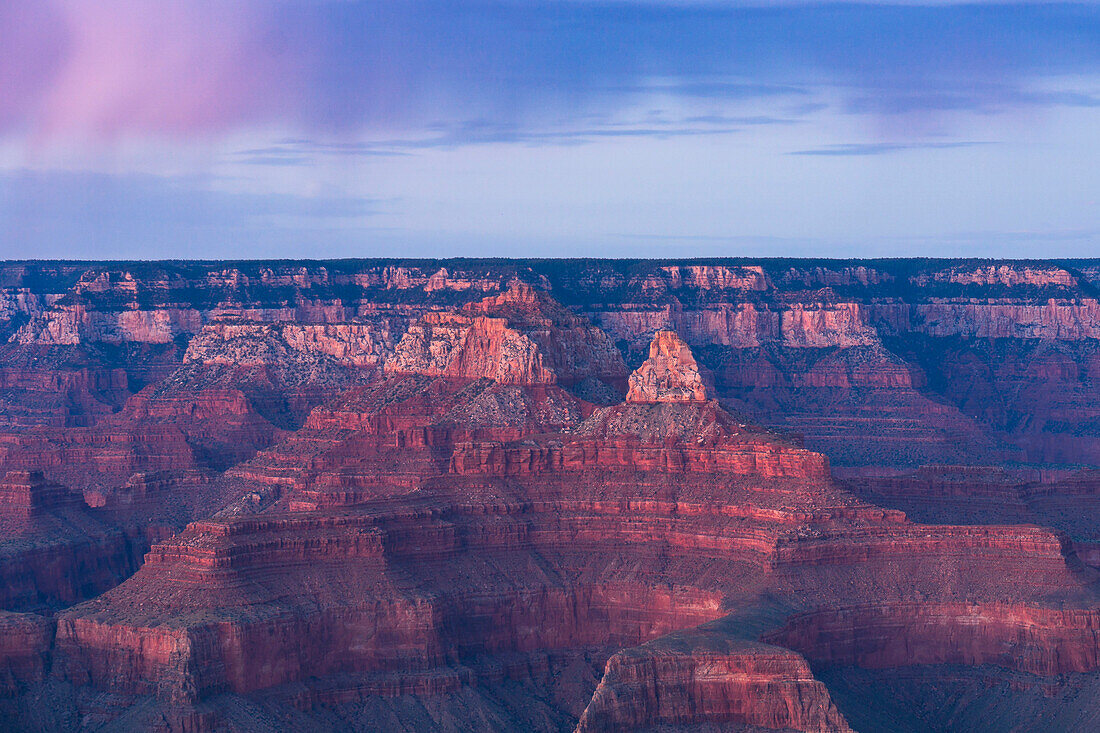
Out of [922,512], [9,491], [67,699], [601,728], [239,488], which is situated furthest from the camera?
[239,488]

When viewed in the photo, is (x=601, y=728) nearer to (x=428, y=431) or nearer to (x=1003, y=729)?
(x=1003, y=729)

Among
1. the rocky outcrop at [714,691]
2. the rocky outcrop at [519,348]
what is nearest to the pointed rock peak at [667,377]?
the rocky outcrop at [519,348]

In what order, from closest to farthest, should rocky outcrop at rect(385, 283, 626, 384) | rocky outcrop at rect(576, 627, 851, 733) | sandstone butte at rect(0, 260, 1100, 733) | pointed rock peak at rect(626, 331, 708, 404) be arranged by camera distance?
rocky outcrop at rect(576, 627, 851, 733) < sandstone butte at rect(0, 260, 1100, 733) < pointed rock peak at rect(626, 331, 708, 404) < rocky outcrop at rect(385, 283, 626, 384)

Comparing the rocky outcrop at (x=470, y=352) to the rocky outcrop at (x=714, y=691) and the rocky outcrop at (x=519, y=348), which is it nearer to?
the rocky outcrop at (x=519, y=348)

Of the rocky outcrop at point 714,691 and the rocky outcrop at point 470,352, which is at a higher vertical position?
the rocky outcrop at point 470,352

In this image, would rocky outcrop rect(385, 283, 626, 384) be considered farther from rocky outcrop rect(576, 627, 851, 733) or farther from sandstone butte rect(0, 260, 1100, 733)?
rocky outcrop rect(576, 627, 851, 733)

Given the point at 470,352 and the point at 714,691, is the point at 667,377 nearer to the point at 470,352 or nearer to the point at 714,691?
the point at 470,352

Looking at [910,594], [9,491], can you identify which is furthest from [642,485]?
[9,491]

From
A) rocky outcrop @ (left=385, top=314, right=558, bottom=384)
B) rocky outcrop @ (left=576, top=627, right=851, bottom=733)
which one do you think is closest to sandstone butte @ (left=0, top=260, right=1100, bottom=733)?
rocky outcrop @ (left=576, top=627, right=851, bottom=733)
